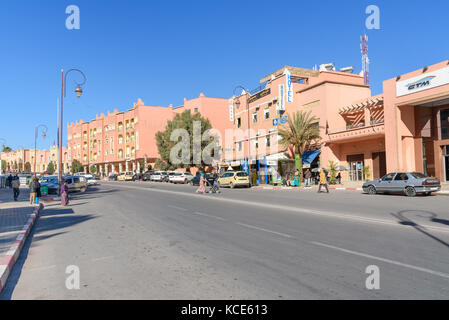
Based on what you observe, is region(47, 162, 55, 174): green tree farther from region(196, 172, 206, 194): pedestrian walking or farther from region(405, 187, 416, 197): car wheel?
region(405, 187, 416, 197): car wheel

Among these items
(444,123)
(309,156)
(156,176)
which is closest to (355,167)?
(309,156)

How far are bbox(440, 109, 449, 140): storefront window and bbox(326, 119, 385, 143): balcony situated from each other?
3.89 meters

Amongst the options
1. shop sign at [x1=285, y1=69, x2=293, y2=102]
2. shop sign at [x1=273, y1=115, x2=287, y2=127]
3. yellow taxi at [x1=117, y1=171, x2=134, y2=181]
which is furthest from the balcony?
yellow taxi at [x1=117, y1=171, x2=134, y2=181]

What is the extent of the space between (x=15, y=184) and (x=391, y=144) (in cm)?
2627

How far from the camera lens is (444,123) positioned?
24469 mm

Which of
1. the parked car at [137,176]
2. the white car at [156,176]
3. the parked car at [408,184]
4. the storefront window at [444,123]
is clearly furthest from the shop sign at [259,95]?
the parked car at [137,176]

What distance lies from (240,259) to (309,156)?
2910 cm

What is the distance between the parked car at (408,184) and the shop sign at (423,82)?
23.1ft

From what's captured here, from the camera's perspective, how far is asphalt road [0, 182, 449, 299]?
14.7 feet

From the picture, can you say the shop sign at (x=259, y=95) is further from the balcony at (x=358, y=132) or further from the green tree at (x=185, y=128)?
the balcony at (x=358, y=132)

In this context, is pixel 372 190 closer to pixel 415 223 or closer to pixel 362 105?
pixel 362 105

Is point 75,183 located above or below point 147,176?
below
